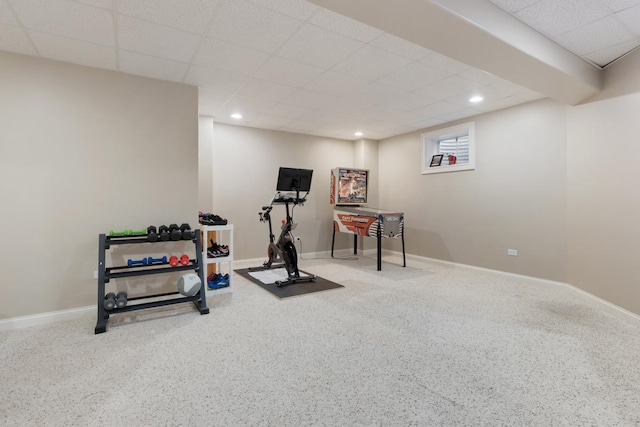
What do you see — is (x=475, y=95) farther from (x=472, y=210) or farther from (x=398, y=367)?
(x=398, y=367)

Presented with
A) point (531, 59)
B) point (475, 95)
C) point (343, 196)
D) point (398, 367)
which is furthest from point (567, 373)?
point (343, 196)

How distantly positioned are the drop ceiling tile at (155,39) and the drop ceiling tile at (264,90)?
34.0 inches

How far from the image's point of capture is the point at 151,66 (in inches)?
127

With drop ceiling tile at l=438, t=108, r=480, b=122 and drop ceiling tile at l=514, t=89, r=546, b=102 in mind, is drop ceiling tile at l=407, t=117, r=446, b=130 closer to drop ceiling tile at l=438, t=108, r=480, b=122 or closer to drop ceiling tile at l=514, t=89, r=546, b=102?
drop ceiling tile at l=438, t=108, r=480, b=122

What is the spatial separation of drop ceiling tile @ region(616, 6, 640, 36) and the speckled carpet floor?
8.76 ft

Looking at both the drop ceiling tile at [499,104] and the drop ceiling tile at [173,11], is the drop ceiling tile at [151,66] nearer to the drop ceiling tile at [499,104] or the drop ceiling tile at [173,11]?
the drop ceiling tile at [173,11]

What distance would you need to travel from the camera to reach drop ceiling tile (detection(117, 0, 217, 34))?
7.23 ft

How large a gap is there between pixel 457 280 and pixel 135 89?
502 centimetres

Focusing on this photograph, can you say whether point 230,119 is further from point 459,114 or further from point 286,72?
point 459,114

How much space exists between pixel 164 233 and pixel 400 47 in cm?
303

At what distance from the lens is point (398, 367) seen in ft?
7.18

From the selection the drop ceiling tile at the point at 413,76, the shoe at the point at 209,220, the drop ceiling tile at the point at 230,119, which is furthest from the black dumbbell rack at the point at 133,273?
the drop ceiling tile at the point at 413,76

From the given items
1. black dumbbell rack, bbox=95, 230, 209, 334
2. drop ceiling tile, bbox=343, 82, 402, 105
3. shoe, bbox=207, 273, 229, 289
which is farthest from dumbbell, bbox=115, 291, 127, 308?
drop ceiling tile, bbox=343, 82, 402, 105

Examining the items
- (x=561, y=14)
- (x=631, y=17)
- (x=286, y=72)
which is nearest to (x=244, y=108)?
(x=286, y=72)
